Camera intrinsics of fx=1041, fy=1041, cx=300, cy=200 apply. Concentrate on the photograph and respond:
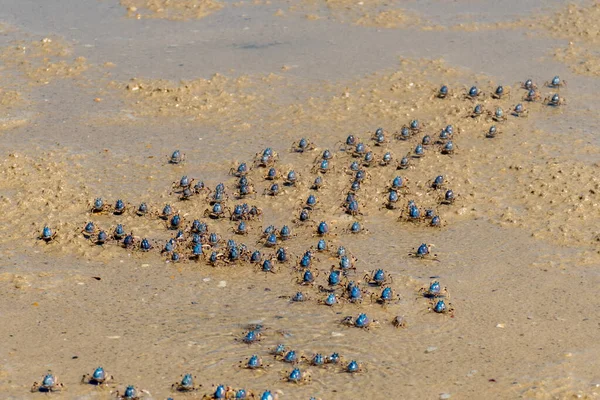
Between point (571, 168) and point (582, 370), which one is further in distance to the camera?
point (571, 168)

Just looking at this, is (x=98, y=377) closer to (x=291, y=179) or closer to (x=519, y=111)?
(x=291, y=179)

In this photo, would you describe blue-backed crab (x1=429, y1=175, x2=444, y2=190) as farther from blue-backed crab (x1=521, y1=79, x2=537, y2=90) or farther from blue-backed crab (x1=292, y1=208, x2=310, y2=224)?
blue-backed crab (x1=521, y1=79, x2=537, y2=90)

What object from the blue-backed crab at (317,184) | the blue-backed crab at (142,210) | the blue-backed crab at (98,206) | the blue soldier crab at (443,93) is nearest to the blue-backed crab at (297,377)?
the blue-backed crab at (142,210)

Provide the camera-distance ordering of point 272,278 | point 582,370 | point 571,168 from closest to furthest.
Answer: point 582,370 → point 272,278 → point 571,168

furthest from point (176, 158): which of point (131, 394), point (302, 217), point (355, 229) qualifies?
point (131, 394)

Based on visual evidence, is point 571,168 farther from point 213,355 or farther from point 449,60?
point 213,355

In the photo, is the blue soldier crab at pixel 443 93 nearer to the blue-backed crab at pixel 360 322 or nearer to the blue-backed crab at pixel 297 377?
the blue-backed crab at pixel 360 322

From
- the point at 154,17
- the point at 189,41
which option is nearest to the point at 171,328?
the point at 189,41
